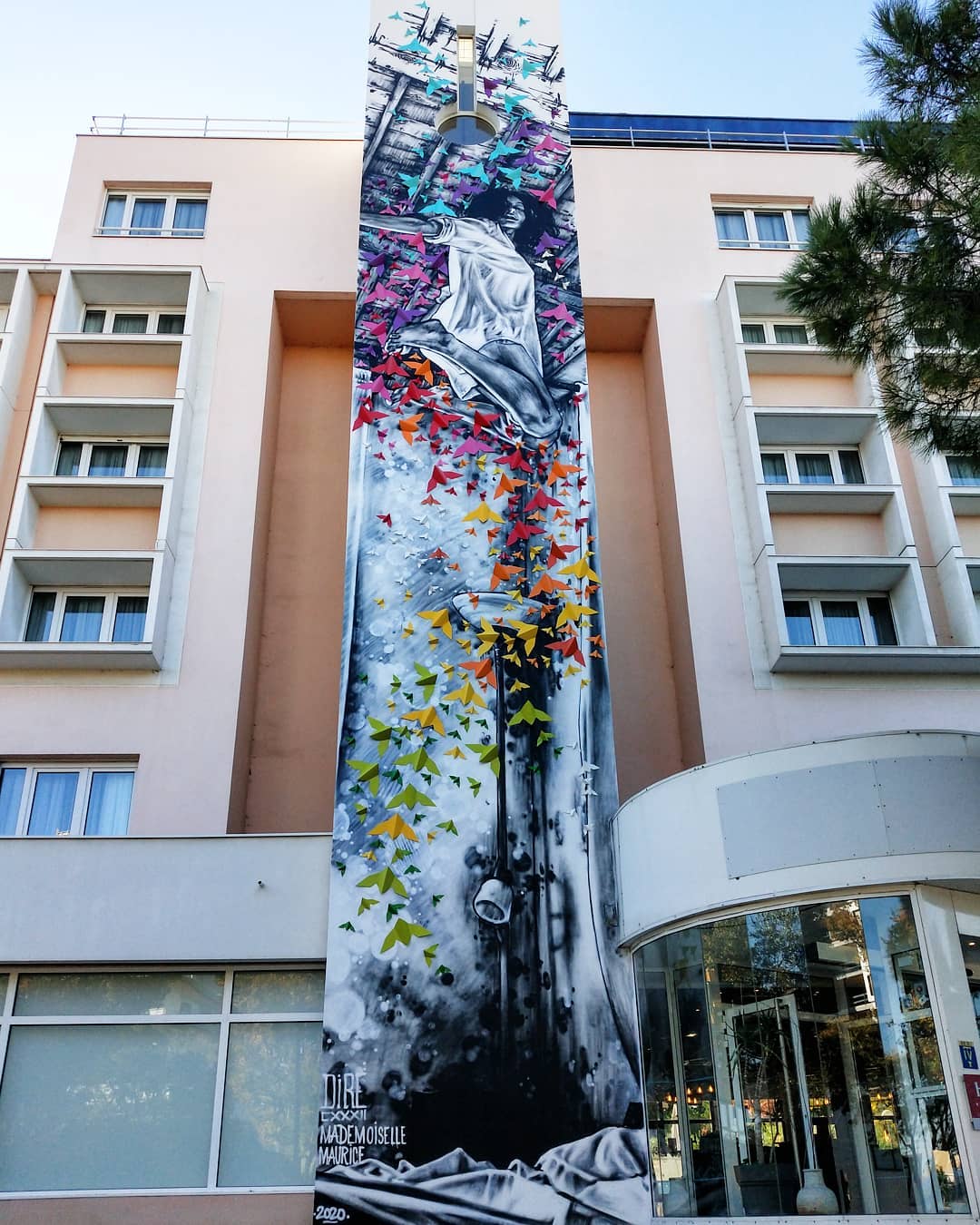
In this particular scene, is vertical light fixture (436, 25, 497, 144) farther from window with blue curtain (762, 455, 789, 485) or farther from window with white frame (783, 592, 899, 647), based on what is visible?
window with white frame (783, 592, 899, 647)

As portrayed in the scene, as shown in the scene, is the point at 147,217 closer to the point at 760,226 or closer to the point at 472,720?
the point at 760,226

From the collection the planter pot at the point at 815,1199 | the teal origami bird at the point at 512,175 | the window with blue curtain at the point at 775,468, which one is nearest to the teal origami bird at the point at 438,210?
the teal origami bird at the point at 512,175

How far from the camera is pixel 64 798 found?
13180mm

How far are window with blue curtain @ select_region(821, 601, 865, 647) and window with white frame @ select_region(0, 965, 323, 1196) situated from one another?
8.09m

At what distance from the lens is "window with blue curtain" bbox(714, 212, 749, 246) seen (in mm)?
17359

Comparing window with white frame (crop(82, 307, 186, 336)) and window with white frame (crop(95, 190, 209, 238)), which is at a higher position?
window with white frame (crop(95, 190, 209, 238))

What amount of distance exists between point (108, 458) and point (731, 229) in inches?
388

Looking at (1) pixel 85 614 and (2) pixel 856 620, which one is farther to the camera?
(2) pixel 856 620

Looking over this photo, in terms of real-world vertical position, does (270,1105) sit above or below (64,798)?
below

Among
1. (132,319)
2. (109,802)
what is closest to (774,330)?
(132,319)

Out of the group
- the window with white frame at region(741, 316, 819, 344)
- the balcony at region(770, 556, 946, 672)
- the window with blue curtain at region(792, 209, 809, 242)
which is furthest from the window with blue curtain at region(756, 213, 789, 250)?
the balcony at region(770, 556, 946, 672)

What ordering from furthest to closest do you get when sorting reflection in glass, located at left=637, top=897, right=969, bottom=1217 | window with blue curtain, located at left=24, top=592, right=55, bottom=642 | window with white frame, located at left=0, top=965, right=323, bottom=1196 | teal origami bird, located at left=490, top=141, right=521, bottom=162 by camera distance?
teal origami bird, located at left=490, top=141, right=521, bottom=162 < window with blue curtain, located at left=24, top=592, right=55, bottom=642 < window with white frame, located at left=0, top=965, right=323, bottom=1196 < reflection in glass, located at left=637, top=897, right=969, bottom=1217

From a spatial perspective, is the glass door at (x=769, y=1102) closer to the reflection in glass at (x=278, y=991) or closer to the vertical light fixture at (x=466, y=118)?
the reflection in glass at (x=278, y=991)

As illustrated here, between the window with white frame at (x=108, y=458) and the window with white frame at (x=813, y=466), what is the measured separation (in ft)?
27.3
